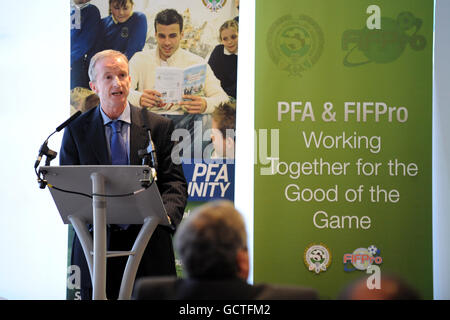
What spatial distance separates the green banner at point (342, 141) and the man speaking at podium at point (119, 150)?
1.54 metres

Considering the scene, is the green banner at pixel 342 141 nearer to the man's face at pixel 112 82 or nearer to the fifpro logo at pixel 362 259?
the fifpro logo at pixel 362 259

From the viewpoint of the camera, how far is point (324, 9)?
17.3ft

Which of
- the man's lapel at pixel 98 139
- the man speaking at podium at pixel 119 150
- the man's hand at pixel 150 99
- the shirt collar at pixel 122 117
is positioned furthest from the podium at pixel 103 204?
the man's hand at pixel 150 99

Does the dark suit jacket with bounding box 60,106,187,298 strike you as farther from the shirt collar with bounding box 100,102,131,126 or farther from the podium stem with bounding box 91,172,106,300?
the podium stem with bounding box 91,172,106,300

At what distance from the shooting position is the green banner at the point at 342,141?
5.15m

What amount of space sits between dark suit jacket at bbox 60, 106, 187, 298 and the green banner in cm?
154

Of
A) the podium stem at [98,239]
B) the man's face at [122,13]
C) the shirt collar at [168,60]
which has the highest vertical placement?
the man's face at [122,13]

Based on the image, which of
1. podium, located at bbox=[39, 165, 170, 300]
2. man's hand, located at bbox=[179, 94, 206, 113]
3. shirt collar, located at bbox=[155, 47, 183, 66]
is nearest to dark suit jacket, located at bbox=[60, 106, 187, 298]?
podium, located at bbox=[39, 165, 170, 300]

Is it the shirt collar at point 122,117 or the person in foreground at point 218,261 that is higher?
the shirt collar at point 122,117

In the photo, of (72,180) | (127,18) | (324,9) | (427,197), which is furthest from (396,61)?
(72,180)

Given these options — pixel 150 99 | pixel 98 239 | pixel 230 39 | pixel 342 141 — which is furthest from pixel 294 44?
pixel 98 239
